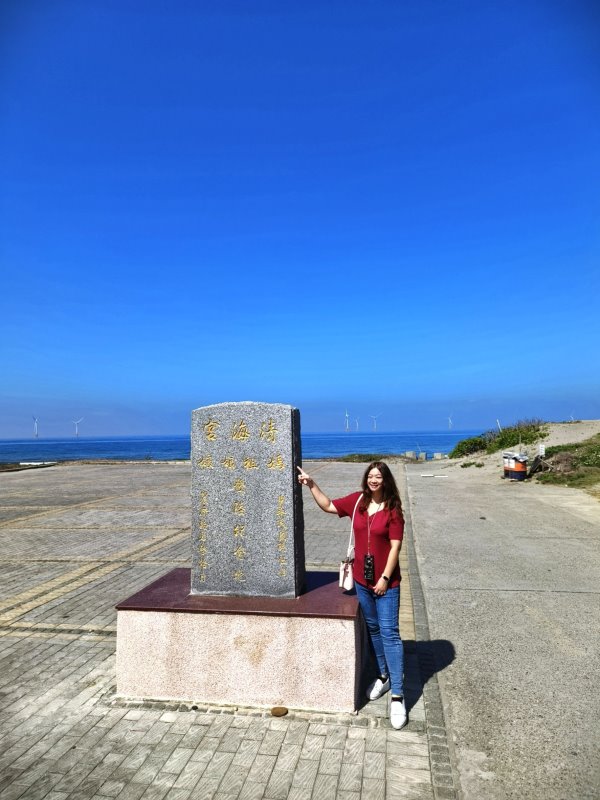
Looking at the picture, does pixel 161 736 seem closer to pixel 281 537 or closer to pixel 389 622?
pixel 281 537

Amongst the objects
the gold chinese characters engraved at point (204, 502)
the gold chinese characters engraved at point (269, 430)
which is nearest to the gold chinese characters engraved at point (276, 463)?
the gold chinese characters engraved at point (269, 430)

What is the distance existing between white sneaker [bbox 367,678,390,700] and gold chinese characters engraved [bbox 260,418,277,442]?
88.3 inches

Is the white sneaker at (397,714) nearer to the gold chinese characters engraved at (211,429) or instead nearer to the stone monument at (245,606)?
the stone monument at (245,606)

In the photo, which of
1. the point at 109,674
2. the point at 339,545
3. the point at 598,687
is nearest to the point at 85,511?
the point at 339,545

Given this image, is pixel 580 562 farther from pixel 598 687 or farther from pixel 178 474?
pixel 178 474

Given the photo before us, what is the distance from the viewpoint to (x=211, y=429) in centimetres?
482

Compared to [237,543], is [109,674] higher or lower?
lower

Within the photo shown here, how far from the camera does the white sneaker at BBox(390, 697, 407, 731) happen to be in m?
4.05

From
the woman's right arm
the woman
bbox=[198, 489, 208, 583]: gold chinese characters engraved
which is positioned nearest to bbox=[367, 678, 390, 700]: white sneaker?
the woman

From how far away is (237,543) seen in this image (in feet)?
15.7

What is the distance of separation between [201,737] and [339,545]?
6.84 metres

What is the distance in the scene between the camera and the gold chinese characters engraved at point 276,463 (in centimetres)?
469

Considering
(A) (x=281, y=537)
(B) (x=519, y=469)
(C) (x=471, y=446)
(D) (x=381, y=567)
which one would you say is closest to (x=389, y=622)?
(D) (x=381, y=567)

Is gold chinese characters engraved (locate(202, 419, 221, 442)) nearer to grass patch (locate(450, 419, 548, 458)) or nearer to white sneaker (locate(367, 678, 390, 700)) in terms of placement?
white sneaker (locate(367, 678, 390, 700))
